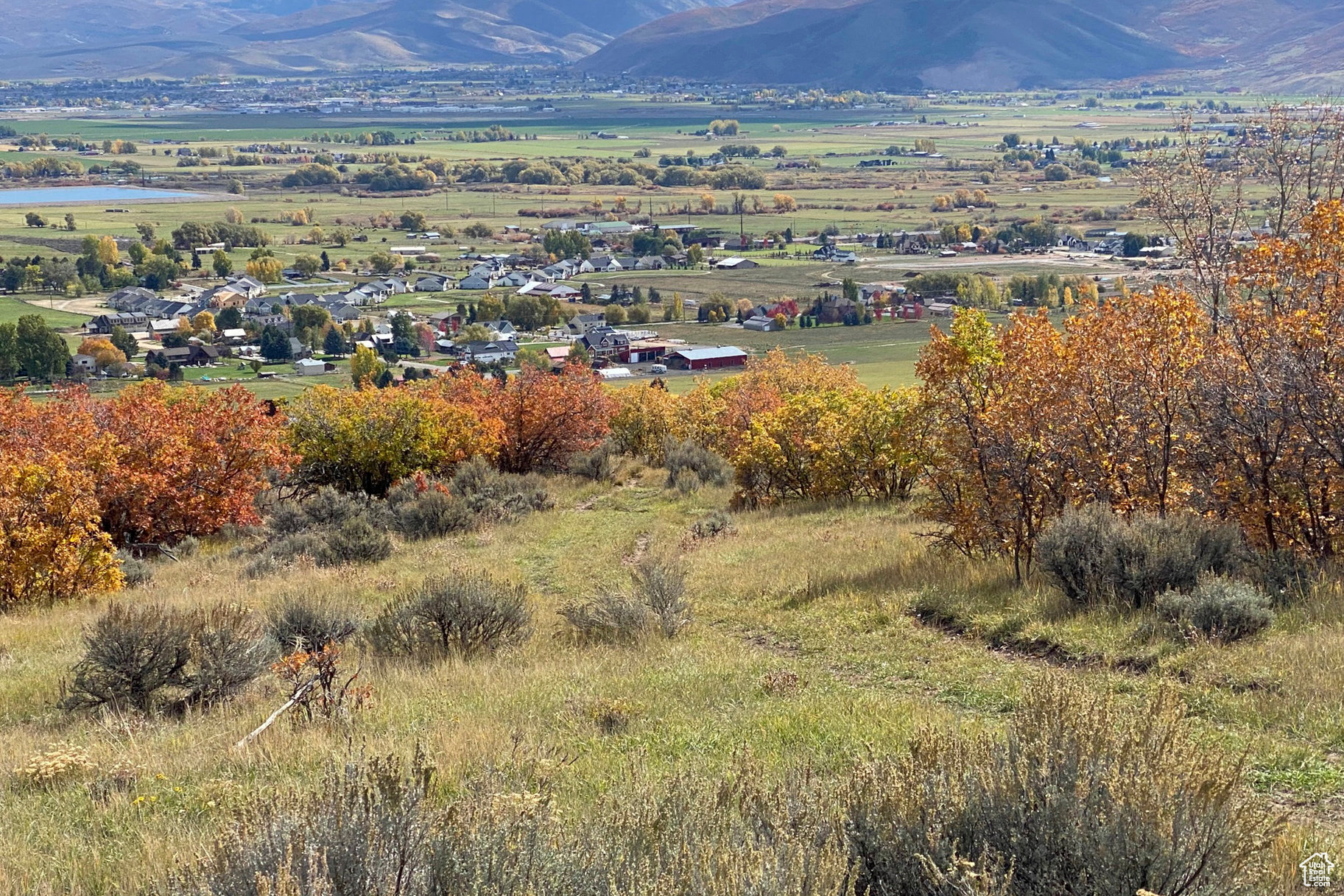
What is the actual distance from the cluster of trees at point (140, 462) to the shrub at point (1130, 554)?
12976 mm

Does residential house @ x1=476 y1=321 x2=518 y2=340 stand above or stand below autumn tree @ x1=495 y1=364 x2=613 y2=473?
below

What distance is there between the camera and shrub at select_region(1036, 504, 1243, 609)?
10203mm

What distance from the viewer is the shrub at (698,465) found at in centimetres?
2791

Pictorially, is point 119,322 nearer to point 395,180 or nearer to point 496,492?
point 496,492

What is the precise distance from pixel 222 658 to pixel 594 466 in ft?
66.0

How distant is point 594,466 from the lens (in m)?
29.3

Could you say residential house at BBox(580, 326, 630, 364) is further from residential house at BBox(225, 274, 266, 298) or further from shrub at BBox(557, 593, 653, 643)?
shrub at BBox(557, 593, 653, 643)

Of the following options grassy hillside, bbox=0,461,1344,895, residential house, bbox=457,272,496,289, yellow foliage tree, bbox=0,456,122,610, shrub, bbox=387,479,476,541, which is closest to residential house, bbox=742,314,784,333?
→ residential house, bbox=457,272,496,289

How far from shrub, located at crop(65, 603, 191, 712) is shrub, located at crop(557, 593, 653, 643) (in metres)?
3.80

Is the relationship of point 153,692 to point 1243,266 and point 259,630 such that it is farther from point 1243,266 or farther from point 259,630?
point 1243,266

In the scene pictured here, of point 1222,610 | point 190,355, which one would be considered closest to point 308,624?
point 1222,610

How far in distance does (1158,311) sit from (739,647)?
5.68 m

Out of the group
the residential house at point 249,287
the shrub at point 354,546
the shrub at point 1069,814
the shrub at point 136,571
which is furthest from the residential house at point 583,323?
the shrub at point 1069,814

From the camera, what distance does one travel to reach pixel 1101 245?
378 feet
